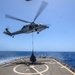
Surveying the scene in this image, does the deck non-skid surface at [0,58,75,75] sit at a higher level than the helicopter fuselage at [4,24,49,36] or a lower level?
lower

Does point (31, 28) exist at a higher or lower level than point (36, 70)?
higher

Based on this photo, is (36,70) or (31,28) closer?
(36,70)

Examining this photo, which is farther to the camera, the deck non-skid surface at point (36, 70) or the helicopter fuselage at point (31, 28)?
the helicopter fuselage at point (31, 28)

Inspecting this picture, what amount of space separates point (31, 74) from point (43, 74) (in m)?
2.52

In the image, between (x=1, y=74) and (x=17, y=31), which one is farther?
(x=17, y=31)

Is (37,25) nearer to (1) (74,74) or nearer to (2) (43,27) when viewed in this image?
(2) (43,27)

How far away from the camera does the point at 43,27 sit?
139ft

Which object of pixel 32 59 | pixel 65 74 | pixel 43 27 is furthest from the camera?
pixel 32 59

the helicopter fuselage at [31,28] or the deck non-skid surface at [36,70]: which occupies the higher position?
the helicopter fuselage at [31,28]

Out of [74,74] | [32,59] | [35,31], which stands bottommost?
[74,74]

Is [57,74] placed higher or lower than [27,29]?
lower

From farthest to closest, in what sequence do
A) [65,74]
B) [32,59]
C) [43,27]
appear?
[32,59], [43,27], [65,74]

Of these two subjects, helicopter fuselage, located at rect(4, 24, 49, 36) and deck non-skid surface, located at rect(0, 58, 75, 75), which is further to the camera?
helicopter fuselage, located at rect(4, 24, 49, 36)

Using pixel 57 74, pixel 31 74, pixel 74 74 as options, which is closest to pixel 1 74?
pixel 31 74
